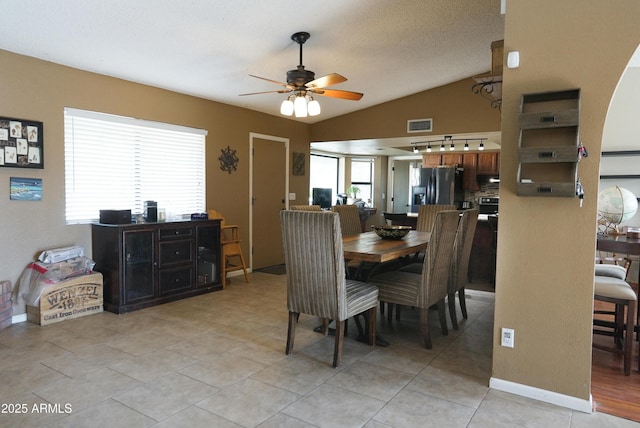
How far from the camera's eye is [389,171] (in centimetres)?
995

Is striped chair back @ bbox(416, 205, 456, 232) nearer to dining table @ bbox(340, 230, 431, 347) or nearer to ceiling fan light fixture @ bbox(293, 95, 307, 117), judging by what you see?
dining table @ bbox(340, 230, 431, 347)

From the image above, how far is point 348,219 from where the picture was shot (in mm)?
4531

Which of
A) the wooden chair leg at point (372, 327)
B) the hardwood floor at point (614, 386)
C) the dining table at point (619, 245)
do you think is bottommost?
the hardwood floor at point (614, 386)

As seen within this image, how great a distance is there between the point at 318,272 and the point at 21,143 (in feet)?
9.59

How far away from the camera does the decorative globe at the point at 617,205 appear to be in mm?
2881

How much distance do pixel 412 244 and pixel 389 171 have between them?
6.68 m

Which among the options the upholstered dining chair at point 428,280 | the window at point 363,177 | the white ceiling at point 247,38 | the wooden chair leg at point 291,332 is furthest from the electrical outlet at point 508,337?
the window at point 363,177

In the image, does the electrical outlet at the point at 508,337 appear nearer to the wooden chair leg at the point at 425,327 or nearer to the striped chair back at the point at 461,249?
the wooden chair leg at the point at 425,327

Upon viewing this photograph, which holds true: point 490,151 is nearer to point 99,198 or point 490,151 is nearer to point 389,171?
point 389,171

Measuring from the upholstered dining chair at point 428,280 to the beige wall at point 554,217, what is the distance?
0.65 m

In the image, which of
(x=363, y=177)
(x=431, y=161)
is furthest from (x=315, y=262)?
(x=363, y=177)

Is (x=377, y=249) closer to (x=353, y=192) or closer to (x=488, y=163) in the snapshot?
(x=488, y=163)

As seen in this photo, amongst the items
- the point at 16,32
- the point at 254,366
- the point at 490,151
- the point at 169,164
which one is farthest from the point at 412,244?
the point at 490,151

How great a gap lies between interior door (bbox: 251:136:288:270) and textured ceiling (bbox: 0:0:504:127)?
1.24 m
